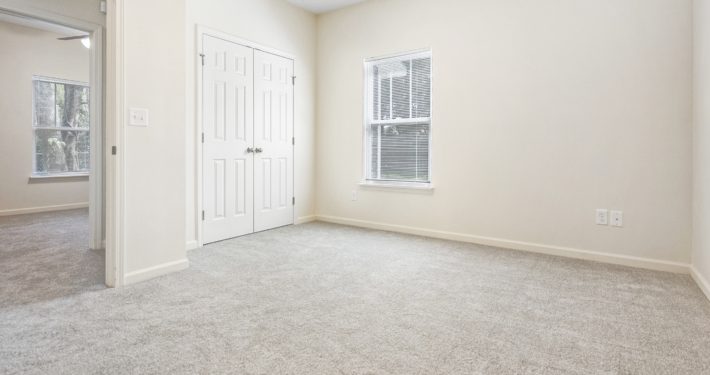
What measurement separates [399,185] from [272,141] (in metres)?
1.53

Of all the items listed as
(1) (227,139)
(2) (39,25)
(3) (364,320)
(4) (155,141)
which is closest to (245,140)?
(1) (227,139)

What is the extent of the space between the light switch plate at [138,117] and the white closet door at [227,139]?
3.47 ft

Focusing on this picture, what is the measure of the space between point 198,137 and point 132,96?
3.57 feet

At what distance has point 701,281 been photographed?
2.68 metres

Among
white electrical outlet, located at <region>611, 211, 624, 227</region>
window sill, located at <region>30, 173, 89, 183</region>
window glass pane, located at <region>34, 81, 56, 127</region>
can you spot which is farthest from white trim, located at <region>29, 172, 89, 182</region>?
white electrical outlet, located at <region>611, 211, 624, 227</region>

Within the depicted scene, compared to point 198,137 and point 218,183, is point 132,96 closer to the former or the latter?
point 198,137

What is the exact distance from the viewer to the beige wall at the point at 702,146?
258 centimetres

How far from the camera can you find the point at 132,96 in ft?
8.82

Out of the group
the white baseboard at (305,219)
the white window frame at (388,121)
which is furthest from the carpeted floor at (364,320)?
the white baseboard at (305,219)

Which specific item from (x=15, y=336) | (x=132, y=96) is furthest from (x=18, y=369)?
(x=132, y=96)

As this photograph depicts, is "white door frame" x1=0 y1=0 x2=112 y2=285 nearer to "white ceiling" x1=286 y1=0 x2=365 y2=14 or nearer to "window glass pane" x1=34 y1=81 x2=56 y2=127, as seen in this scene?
"white ceiling" x1=286 y1=0 x2=365 y2=14

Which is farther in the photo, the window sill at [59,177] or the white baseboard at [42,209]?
the window sill at [59,177]

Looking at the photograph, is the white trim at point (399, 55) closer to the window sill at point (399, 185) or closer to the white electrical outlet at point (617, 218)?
the window sill at point (399, 185)

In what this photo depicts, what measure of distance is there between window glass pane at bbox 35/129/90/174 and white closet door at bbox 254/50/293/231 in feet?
13.3
